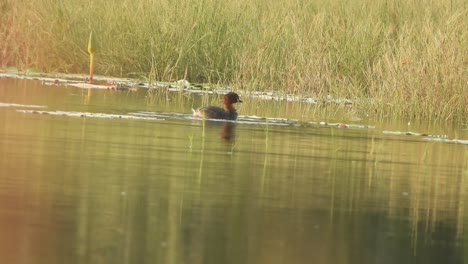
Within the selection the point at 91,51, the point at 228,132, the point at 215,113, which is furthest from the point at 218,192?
the point at 91,51

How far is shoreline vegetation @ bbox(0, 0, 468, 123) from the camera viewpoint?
1770cm

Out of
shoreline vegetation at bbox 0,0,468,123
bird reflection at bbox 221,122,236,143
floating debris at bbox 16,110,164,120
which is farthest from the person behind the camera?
shoreline vegetation at bbox 0,0,468,123

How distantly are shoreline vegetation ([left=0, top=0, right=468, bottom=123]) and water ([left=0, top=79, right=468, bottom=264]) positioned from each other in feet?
10.8

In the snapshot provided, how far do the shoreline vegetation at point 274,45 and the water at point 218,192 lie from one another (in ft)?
10.8

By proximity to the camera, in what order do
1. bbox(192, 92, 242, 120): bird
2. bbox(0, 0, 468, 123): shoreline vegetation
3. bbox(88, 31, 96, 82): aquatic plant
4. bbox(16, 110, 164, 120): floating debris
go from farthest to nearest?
bbox(88, 31, 96, 82): aquatic plant < bbox(0, 0, 468, 123): shoreline vegetation < bbox(192, 92, 242, 120): bird < bbox(16, 110, 164, 120): floating debris

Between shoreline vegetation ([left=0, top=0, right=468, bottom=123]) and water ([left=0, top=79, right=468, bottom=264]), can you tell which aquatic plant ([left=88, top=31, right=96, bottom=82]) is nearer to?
shoreline vegetation ([left=0, top=0, right=468, bottom=123])

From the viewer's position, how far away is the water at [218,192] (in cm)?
669

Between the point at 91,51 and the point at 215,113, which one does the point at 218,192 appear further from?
the point at 91,51

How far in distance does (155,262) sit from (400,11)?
695 inches

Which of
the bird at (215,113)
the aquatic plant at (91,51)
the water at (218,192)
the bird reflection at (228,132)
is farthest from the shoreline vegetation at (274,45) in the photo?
the bird reflection at (228,132)

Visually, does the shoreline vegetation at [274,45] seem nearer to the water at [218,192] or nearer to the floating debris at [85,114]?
the water at [218,192]

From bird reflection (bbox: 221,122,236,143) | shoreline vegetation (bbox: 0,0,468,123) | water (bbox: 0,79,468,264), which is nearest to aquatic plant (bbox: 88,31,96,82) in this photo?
shoreline vegetation (bbox: 0,0,468,123)

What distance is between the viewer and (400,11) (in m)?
23.3

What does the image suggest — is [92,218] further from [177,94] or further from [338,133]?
[177,94]
